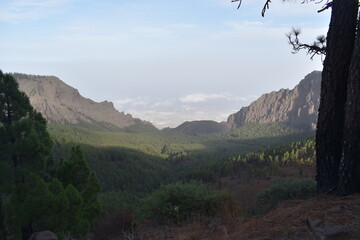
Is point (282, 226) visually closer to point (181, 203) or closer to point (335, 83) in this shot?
point (335, 83)

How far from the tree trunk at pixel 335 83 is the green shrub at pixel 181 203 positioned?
285cm

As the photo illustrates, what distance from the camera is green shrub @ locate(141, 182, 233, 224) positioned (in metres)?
8.40

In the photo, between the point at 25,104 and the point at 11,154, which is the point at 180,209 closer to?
the point at 11,154

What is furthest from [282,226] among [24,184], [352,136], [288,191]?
[24,184]

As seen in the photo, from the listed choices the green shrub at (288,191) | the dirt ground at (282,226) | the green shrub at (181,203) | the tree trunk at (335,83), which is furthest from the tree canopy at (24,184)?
the tree trunk at (335,83)

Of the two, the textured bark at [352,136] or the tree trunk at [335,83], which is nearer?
the textured bark at [352,136]

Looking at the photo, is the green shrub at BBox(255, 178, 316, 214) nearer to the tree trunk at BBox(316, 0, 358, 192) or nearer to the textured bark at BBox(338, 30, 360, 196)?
the tree trunk at BBox(316, 0, 358, 192)

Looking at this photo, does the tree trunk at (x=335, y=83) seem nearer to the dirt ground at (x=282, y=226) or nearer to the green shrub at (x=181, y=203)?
the dirt ground at (x=282, y=226)

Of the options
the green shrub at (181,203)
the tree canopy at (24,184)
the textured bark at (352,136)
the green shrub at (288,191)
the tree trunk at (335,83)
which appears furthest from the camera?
the tree canopy at (24,184)

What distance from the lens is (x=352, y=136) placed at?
240 inches

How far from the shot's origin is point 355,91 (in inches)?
239

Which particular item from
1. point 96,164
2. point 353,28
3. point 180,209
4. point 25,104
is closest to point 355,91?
point 353,28

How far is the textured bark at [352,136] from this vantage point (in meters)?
6.02

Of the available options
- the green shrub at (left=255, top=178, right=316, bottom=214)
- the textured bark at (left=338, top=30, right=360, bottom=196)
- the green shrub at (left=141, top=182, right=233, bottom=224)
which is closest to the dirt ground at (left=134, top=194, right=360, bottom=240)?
the textured bark at (left=338, top=30, right=360, bottom=196)
